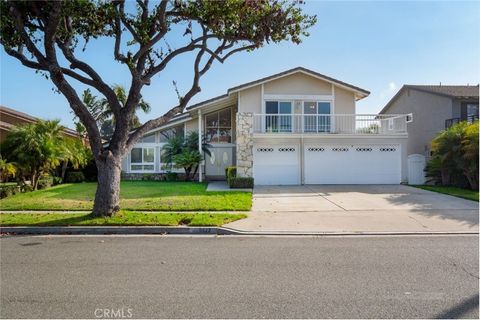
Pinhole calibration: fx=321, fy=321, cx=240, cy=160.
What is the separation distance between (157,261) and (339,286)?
3.00 metres

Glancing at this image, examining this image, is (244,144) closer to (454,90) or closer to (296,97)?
(296,97)

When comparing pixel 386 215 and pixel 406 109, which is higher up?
pixel 406 109

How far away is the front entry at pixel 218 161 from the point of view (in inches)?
825

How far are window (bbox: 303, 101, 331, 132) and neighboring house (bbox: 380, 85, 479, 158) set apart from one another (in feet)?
27.8

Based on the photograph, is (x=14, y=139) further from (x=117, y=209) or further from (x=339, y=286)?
(x=339, y=286)

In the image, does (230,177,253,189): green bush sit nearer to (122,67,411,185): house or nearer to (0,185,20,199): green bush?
(122,67,411,185): house

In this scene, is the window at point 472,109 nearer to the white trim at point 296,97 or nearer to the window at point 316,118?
the white trim at point 296,97

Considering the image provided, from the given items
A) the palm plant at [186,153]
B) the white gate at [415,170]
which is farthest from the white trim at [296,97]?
the white gate at [415,170]

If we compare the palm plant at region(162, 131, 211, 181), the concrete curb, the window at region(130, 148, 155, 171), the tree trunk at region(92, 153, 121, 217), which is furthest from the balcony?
the tree trunk at region(92, 153, 121, 217)

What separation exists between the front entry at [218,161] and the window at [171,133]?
2628mm

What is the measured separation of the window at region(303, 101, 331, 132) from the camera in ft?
63.4

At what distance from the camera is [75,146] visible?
1850cm

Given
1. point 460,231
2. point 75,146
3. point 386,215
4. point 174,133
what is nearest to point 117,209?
point 386,215

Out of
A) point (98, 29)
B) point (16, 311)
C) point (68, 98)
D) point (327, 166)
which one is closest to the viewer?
point (16, 311)
